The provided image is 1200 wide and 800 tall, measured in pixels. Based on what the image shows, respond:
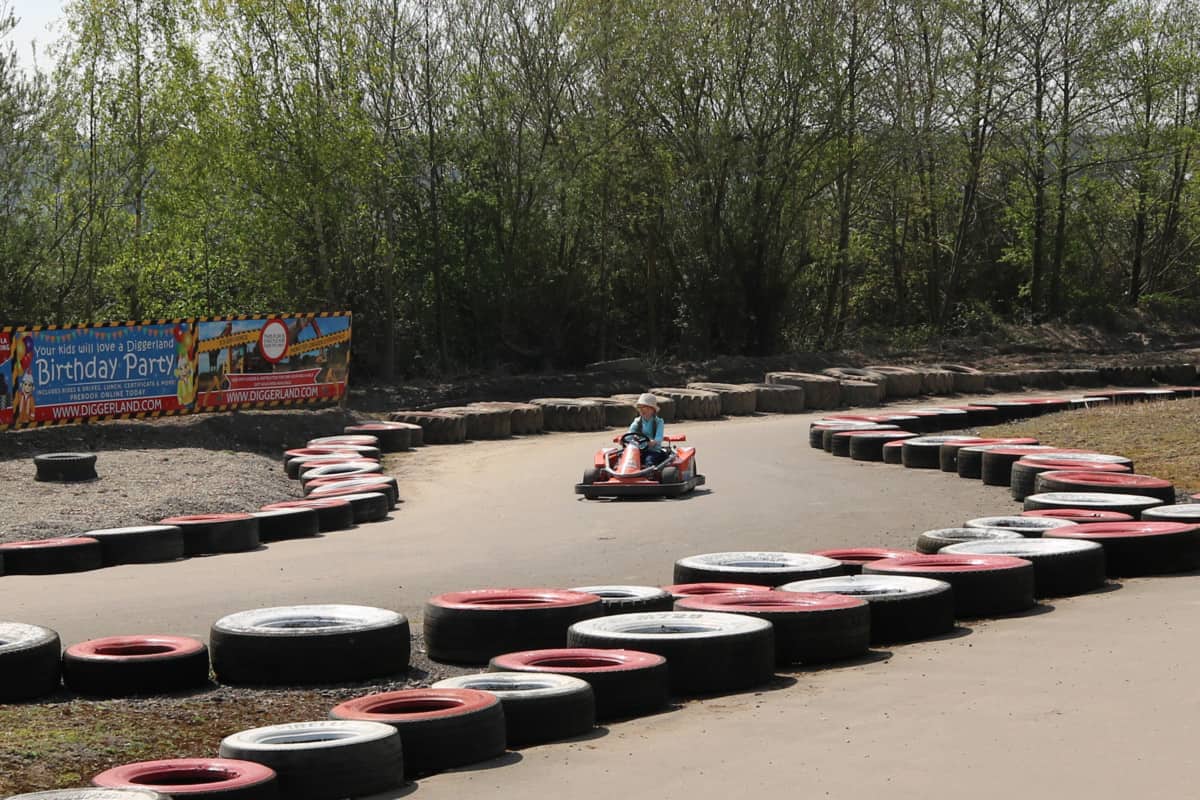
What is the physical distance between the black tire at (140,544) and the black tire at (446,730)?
6.28m

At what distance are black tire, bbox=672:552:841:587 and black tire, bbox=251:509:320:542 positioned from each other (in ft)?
15.2

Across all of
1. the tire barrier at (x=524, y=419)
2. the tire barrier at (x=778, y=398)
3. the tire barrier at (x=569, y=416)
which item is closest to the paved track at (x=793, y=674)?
the tire barrier at (x=524, y=419)

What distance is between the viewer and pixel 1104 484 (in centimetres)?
1275

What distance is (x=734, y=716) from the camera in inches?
247

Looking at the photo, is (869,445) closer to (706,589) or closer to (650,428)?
(650,428)

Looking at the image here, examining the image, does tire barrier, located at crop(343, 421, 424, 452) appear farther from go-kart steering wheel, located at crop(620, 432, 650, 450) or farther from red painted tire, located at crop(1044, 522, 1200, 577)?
red painted tire, located at crop(1044, 522, 1200, 577)

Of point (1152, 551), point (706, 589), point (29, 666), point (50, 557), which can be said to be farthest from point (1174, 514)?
point (50, 557)

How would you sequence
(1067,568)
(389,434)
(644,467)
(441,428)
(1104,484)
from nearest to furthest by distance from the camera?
(1067,568), (1104,484), (644,467), (389,434), (441,428)

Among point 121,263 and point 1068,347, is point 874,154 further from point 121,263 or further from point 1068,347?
point 121,263

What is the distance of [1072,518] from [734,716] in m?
5.75

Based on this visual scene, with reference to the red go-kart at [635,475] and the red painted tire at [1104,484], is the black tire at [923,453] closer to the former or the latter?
the red go-kart at [635,475]

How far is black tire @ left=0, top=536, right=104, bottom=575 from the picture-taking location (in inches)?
435

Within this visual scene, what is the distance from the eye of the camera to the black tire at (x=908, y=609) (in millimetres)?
7910

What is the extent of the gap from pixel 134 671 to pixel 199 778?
1.94 meters
